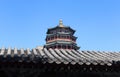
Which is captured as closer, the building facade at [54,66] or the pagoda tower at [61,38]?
the building facade at [54,66]

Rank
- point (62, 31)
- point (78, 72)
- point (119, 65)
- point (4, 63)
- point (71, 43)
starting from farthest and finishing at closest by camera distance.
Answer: point (62, 31) → point (71, 43) → point (78, 72) → point (119, 65) → point (4, 63)

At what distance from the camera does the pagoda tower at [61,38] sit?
44.7 metres

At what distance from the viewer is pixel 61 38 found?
46.2m

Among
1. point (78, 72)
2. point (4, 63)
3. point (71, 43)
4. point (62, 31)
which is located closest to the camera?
point (4, 63)

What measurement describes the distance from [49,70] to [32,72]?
75cm

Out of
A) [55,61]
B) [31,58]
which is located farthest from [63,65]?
[31,58]

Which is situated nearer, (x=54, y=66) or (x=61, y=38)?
(x=54, y=66)

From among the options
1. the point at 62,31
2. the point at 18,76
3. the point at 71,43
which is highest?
the point at 62,31

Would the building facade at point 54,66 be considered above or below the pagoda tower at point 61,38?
below

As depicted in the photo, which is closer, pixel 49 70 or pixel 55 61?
pixel 55 61

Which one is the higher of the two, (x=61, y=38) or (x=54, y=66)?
(x=61, y=38)

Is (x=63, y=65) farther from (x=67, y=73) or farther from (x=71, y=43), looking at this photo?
(x=71, y=43)

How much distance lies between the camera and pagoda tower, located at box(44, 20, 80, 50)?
44.7 meters

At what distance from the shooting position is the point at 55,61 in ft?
28.9
